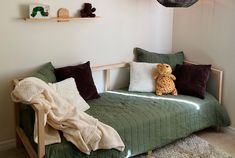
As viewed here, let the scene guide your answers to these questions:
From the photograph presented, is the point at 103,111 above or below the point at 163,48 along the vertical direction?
below

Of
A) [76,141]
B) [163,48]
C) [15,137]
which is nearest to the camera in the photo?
[76,141]

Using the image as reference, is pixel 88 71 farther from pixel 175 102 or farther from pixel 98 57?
pixel 175 102

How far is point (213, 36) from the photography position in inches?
139

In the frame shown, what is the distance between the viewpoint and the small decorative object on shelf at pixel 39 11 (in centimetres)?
294

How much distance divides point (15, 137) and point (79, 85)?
0.81 metres

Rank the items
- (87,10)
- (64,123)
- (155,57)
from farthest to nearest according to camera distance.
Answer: (155,57)
(87,10)
(64,123)

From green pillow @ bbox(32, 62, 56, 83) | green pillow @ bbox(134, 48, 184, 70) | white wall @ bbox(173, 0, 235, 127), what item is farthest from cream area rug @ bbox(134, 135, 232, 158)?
green pillow @ bbox(32, 62, 56, 83)

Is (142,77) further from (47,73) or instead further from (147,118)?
(47,73)

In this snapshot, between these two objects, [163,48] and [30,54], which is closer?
[30,54]

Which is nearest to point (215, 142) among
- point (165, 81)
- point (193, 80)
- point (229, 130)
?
point (229, 130)

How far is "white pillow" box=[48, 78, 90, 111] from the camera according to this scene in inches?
113

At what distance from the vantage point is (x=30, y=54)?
3.08m

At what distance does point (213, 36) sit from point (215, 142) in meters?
1.15

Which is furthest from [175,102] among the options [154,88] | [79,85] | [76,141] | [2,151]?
[2,151]
